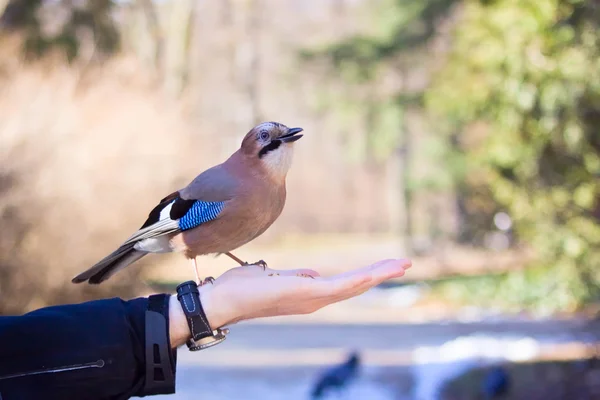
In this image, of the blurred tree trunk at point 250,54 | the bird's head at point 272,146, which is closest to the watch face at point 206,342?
the bird's head at point 272,146

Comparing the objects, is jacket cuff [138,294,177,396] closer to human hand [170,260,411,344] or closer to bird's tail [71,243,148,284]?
human hand [170,260,411,344]

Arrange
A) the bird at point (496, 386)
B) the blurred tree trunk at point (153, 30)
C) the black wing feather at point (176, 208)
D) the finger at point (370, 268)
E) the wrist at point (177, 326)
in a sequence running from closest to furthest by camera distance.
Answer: the wrist at point (177, 326)
the finger at point (370, 268)
the black wing feather at point (176, 208)
the bird at point (496, 386)
the blurred tree trunk at point (153, 30)

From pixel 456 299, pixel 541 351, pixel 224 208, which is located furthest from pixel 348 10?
pixel 224 208

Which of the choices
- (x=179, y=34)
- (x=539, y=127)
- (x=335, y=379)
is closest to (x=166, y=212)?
(x=335, y=379)

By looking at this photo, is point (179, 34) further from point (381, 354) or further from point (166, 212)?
point (166, 212)

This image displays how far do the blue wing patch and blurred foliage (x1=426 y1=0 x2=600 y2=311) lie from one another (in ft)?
17.4

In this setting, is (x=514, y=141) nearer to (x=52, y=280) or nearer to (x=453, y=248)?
(x=52, y=280)

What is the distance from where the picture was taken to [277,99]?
84.3ft

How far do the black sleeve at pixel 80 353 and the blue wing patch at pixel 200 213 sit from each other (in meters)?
0.63

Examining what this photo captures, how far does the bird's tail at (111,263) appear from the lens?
278 cm

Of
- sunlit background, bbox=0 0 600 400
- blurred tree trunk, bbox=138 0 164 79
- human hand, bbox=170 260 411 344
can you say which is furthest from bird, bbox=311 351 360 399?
blurred tree trunk, bbox=138 0 164 79

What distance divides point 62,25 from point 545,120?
23.2 ft

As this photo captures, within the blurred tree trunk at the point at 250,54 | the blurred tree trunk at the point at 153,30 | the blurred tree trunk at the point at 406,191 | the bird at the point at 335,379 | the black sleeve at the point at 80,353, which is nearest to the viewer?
the black sleeve at the point at 80,353

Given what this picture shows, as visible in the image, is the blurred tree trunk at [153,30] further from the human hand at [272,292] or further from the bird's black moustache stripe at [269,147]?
the human hand at [272,292]
